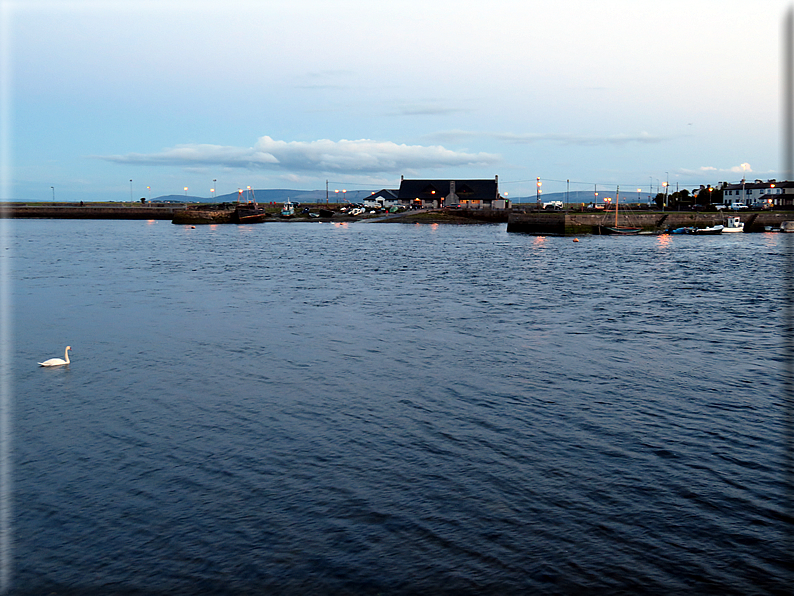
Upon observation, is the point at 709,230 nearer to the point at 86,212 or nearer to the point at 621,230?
the point at 621,230

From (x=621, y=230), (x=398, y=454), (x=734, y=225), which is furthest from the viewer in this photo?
(x=734, y=225)

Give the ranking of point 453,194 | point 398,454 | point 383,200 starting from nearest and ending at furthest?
1. point 398,454
2. point 453,194
3. point 383,200

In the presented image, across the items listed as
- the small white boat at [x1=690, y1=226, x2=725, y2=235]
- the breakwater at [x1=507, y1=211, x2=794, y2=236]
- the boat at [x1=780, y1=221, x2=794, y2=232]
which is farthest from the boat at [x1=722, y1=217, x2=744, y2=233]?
the boat at [x1=780, y1=221, x2=794, y2=232]

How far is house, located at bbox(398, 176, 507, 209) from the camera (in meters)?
162

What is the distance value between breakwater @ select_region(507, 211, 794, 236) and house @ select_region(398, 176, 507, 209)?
51499mm

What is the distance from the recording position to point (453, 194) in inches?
6471

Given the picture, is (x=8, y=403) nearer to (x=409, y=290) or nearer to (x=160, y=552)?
(x=160, y=552)

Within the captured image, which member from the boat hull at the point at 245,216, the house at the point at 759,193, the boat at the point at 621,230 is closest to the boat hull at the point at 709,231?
the boat at the point at 621,230

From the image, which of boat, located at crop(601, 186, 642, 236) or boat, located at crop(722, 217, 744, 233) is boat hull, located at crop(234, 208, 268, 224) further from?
boat, located at crop(722, 217, 744, 233)

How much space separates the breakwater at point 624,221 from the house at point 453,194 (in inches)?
2028

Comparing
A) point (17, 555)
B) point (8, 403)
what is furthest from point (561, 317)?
point (17, 555)

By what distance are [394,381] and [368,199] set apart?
18081cm

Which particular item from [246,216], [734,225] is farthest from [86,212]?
[734,225]

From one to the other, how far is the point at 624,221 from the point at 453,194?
232 feet
